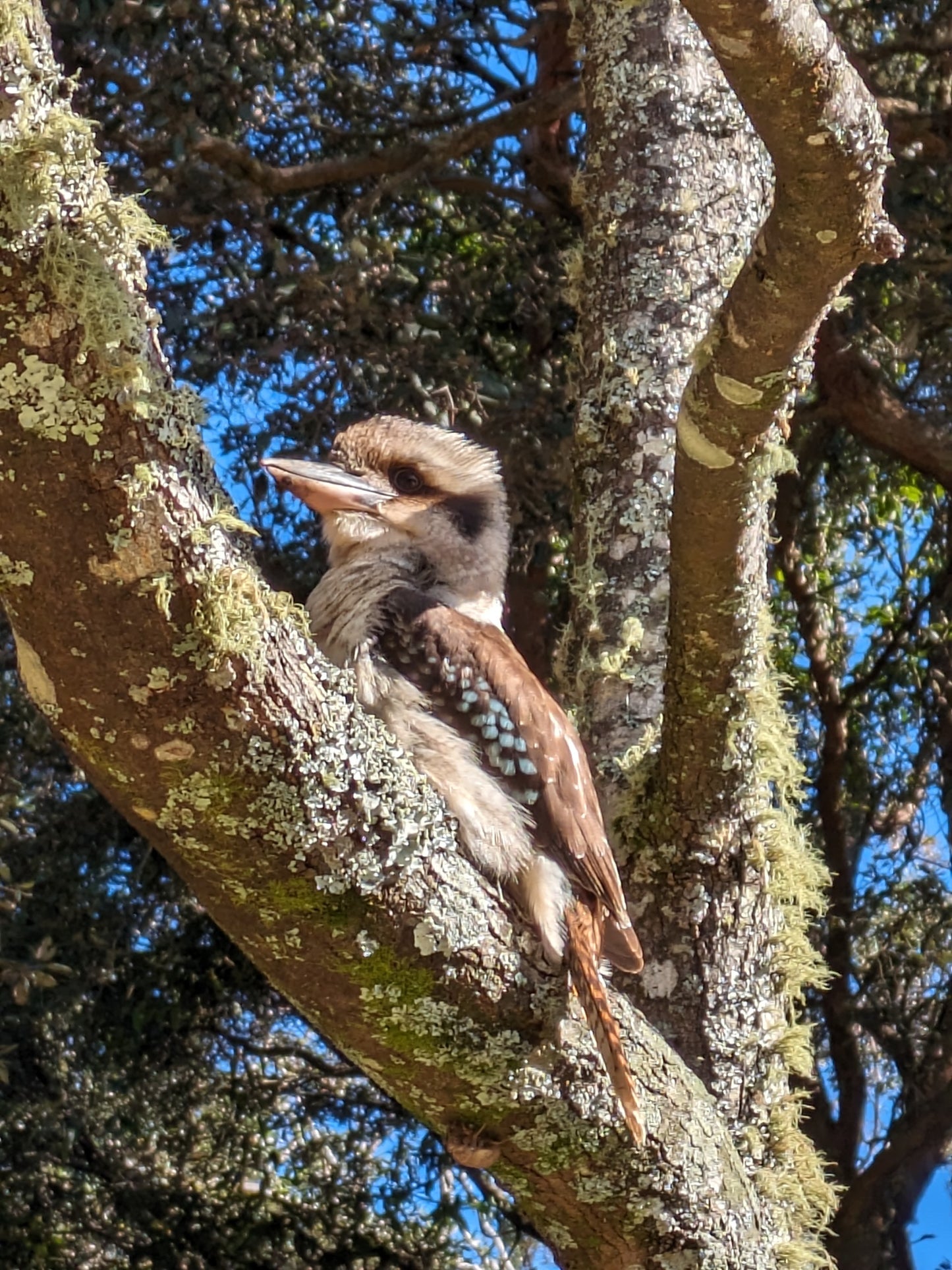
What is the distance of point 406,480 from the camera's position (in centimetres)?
285

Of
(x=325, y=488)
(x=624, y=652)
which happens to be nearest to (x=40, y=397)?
(x=325, y=488)

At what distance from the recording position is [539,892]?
2.19 metres

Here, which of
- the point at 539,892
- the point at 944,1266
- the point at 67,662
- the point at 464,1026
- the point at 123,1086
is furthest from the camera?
the point at 944,1266

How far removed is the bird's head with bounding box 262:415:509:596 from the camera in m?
2.73

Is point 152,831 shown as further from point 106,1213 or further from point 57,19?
point 106,1213

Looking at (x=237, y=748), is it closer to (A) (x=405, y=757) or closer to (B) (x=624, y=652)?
(A) (x=405, y=757)

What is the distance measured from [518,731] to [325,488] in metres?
0.68

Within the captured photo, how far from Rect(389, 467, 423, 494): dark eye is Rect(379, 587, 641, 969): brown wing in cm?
48

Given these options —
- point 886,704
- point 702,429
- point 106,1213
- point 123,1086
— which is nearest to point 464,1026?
point 702,429

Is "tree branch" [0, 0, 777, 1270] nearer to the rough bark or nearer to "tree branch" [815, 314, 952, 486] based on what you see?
the rough bark

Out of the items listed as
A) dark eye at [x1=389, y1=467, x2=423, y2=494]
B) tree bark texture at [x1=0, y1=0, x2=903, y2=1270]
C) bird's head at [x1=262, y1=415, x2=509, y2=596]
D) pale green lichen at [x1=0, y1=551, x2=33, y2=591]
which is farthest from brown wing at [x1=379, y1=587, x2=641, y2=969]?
pale green lichen at [x1=0, y1=551, x2=33, y2=591]

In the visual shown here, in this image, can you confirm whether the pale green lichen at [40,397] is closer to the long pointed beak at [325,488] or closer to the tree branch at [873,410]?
the long pointed beak at [325,488]

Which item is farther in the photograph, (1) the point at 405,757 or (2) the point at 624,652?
(2) the point at 624,652

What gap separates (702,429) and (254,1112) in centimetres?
292
